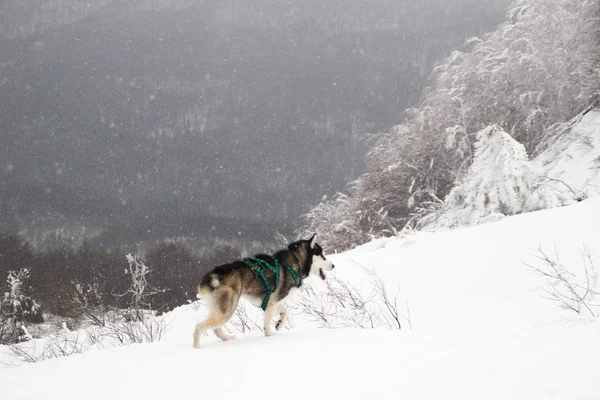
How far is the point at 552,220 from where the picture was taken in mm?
8156

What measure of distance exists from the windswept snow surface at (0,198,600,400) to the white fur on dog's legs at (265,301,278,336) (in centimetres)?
21

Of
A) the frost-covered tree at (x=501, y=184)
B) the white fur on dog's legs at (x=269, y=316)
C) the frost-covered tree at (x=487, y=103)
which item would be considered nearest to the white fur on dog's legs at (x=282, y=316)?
the white fur on dog's legs at (x=269, y=316)

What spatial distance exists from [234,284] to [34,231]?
186 m

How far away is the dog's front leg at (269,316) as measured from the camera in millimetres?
5395

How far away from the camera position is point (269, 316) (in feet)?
17.9

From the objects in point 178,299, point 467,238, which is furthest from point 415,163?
point 178,299

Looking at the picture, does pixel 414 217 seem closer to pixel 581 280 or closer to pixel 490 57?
pixel 490 57

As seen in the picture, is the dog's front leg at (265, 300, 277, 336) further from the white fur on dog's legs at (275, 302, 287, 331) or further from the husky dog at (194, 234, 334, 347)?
the white fur on dog's legs at (275, 302, 287, 331)

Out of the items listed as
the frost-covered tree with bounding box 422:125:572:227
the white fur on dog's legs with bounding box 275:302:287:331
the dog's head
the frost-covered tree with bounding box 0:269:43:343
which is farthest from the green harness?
the frost-covered tree with bounding box 0:269:43:343

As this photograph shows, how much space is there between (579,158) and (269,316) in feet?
50.9

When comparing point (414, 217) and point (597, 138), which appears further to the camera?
point (414, 217)

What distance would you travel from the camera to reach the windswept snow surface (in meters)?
2.39

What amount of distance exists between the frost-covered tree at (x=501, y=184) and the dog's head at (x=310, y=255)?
30.7ft

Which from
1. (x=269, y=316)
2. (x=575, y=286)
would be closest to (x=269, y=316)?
(x=269, y=316)
